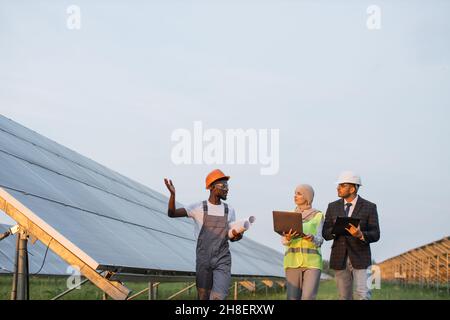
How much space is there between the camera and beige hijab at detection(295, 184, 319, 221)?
7.96 m

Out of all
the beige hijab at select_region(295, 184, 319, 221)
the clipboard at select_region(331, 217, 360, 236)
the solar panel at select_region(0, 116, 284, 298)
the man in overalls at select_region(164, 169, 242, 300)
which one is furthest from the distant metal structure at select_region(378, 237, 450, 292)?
the man in overalls at select_region(164, 169, 242, 300)

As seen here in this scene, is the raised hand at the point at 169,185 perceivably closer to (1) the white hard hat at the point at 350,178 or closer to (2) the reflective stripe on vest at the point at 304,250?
(2) the reflective stripe on vest at the point at 304,250

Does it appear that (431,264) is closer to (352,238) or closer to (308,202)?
(352,238)

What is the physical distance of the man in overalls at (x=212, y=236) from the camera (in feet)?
24.2

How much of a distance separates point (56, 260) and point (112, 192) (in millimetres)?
3229

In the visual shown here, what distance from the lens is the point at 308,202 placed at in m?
8.02

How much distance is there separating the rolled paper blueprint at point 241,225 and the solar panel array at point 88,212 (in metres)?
1.42

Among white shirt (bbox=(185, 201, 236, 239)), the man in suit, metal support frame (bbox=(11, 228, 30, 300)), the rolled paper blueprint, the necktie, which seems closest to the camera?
the rolled paper blueprint

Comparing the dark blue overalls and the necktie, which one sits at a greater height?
the necktie

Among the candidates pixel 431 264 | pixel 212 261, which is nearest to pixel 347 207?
pixel 212 261

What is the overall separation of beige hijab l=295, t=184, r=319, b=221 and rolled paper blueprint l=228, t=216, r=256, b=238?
33.3 inches

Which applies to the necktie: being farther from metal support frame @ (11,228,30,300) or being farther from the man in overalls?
metal support frame @ (11,228,30,300)

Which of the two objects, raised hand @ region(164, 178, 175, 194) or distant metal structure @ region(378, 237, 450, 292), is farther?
distant metal structure @ region(378, 237, 450, 292)
